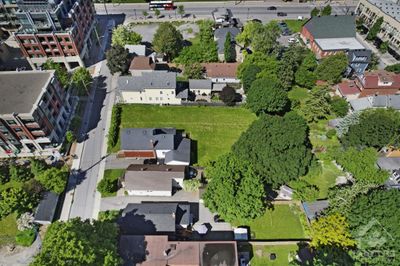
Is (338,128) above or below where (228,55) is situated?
below

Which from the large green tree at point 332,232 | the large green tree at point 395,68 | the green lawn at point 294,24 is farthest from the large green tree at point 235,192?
the green lawn at point 294,24

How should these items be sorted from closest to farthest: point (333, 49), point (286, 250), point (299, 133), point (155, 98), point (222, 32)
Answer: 1. point (286, 250)
2. point (299, 133)
3. point (155, 98)
4. point (333, 49)
5. point (222, 32)

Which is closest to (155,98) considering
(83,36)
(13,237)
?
(83,36)

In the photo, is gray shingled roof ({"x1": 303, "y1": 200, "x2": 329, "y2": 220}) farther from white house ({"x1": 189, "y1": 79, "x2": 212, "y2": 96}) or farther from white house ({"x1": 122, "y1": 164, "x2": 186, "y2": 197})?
white house ({"x1": 189, "y1": 79, "x2": 212, "y2": 96})

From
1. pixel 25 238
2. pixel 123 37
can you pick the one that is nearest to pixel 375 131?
pixel 25 238

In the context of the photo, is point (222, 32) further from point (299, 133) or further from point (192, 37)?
Result: point (299, 133)

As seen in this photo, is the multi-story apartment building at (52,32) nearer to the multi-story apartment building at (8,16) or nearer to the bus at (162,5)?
the multi-story apartment building at (8,16)

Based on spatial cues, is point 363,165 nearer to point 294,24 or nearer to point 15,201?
point 15,201
